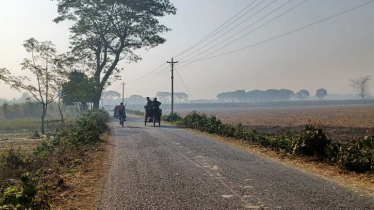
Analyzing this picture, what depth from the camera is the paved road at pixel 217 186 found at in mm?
5680

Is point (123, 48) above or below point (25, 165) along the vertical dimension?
above

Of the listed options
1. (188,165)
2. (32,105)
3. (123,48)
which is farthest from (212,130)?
(32,105)

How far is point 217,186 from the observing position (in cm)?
687

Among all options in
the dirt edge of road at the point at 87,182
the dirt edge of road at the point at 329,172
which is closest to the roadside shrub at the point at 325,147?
the dirt edge of road at the point at 329,172

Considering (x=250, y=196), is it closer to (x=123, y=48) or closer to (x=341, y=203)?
(x=341, y=203)

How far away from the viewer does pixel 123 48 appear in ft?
141

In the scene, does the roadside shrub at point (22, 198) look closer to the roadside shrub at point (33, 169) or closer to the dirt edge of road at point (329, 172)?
the roadside shrub at point (33, 169)

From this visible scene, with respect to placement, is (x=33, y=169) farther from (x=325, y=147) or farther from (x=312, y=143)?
(x=325, y=147)

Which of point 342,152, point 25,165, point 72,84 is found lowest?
point 25,165

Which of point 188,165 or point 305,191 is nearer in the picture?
point 305,191

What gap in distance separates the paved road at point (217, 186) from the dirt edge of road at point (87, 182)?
0.22m

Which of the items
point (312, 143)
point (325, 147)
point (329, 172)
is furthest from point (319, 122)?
point (329, 172)

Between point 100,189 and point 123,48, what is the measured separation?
38.0 meters

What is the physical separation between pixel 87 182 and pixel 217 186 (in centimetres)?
314
